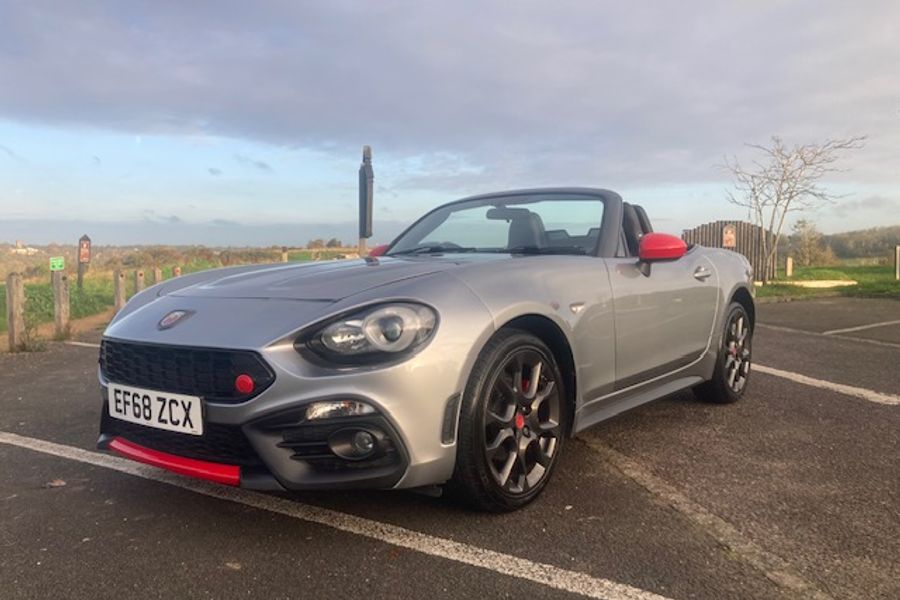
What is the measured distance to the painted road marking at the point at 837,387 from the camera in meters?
4.78

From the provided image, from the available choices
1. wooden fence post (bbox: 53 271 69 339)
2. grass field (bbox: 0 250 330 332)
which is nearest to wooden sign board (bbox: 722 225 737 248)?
grass field (bbox: 0 250 330 332)

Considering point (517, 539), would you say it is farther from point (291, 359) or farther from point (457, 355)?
point (291, 359)

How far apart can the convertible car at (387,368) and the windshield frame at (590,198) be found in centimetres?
4

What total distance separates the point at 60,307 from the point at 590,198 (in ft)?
24.9

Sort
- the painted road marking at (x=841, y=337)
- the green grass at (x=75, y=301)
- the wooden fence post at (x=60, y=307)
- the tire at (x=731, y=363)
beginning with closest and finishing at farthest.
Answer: the tire at (x=731, y=363)
the painted road marking at (x=841, y=337)
the wooden fence post at (x=60, y=307)
the green grass at (x=75, y=301)

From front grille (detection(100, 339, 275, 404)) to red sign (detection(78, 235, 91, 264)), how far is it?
51.4 feet

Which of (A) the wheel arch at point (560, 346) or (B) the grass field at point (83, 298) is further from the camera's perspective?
(B) the grass field at point (83, 298)

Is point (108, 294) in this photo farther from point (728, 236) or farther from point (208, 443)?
point (208, 443)

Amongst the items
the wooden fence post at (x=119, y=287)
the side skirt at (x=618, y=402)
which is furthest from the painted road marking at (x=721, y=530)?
the wooden fence post at (x=119, y=287)

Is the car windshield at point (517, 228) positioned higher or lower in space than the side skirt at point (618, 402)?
higher

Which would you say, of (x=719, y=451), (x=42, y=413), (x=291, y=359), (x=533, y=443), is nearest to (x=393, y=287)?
(x=291, y=359)

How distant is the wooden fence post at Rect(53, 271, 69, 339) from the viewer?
8844 mm

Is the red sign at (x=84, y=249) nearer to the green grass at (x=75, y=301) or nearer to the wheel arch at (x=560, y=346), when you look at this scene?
the green grass at (x=75, y=301)

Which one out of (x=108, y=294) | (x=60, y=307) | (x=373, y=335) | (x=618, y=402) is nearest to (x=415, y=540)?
(x=373, y=335)
